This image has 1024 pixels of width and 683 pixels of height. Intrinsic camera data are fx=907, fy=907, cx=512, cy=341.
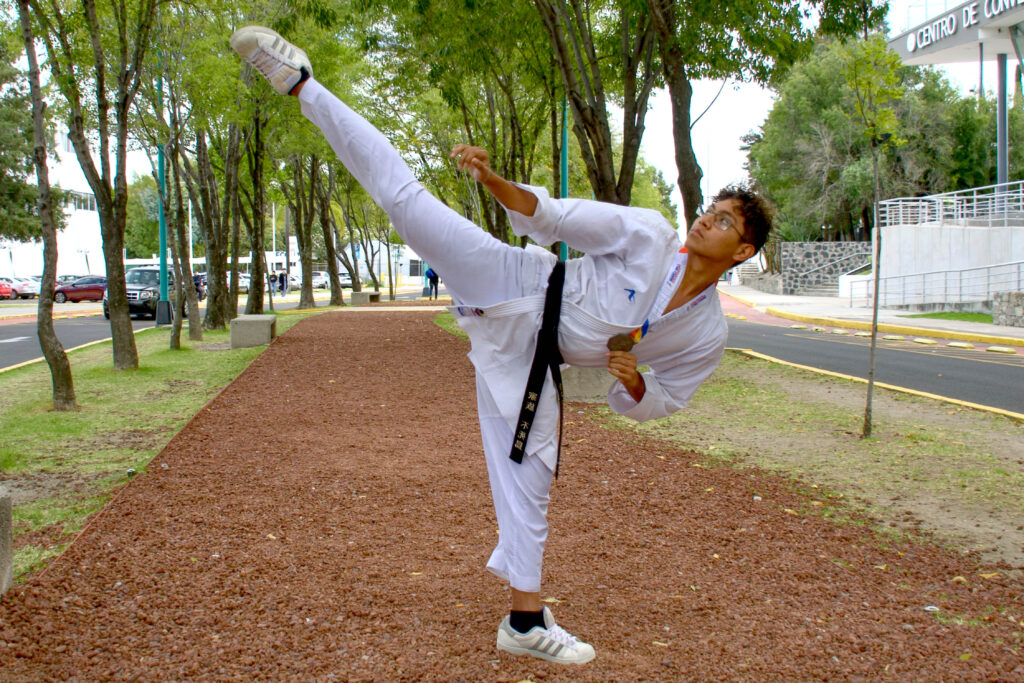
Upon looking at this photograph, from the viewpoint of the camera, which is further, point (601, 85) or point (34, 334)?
point (34, 334)

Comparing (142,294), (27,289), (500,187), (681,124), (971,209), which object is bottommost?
(27,289)

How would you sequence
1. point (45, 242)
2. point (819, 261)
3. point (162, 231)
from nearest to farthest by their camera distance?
point (45, 242)
point (162, 231)
point (819, 261)

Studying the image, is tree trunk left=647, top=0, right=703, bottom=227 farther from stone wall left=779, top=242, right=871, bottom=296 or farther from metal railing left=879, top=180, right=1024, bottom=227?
stone wall left=779, top=242, right=871, bottom=296

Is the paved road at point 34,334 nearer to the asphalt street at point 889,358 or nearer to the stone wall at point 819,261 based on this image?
the asphalt street at point 889,358

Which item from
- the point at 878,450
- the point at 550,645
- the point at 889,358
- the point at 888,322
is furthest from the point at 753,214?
the point at 888,322

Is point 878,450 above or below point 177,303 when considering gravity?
below

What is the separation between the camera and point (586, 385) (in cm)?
925

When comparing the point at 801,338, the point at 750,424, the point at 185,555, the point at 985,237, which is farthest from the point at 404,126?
the point at 185,555

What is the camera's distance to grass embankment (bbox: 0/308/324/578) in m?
5.02

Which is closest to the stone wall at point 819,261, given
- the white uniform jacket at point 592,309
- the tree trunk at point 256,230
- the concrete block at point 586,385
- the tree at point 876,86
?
the tree trunk at point 256,230

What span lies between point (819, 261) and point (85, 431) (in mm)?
36912

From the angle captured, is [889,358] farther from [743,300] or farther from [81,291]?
[81,291]

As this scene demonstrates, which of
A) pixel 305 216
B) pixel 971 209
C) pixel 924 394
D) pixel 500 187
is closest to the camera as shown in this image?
pixel 500 187

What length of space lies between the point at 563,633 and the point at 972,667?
4.88ft
